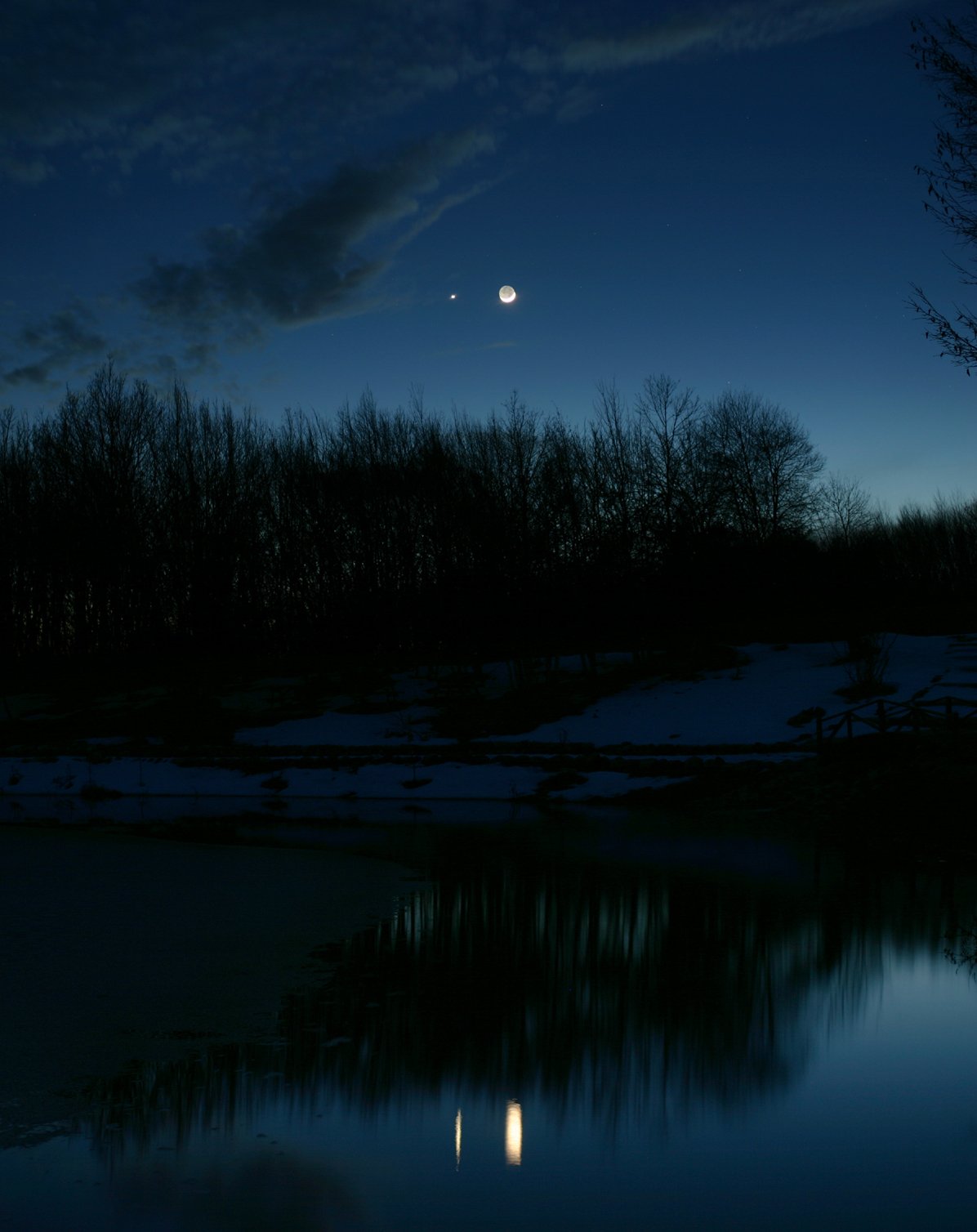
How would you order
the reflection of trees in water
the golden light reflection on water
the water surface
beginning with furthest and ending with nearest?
the reflection of trees in water
the golden light reflection on water
the water surface

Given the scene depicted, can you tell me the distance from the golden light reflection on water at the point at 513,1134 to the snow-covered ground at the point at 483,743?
15070mm

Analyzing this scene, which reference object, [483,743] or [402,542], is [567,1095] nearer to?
[483,743]

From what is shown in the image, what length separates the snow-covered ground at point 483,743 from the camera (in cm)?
2231

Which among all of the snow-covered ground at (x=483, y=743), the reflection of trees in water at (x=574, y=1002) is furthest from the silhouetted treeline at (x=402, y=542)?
the reflection of trees in water at (x=574, y=1002)

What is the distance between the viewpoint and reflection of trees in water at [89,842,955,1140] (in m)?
6.06

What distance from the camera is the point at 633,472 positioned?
43281 millimetres

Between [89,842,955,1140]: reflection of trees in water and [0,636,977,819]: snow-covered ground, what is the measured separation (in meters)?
10.1

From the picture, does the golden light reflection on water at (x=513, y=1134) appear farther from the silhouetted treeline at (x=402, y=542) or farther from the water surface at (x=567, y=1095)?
the silhouetted treeline at (x=402, y=542)

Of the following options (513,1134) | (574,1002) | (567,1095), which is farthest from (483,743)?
(513,1134)

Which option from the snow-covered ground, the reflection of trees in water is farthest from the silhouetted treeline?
the reflection of trees in water

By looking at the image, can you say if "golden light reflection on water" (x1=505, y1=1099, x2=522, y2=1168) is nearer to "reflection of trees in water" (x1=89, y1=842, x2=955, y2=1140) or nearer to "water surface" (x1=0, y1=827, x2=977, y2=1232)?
"water surface" (x1=0, y1=827, x2=977, y2=1232)

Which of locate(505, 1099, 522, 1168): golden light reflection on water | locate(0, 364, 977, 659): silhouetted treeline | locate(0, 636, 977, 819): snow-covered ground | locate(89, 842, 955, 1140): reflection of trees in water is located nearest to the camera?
locate(505, 1099, 522, 1168): golden light reflection on water

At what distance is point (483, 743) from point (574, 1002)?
18.7 m

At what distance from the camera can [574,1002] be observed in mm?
7816
